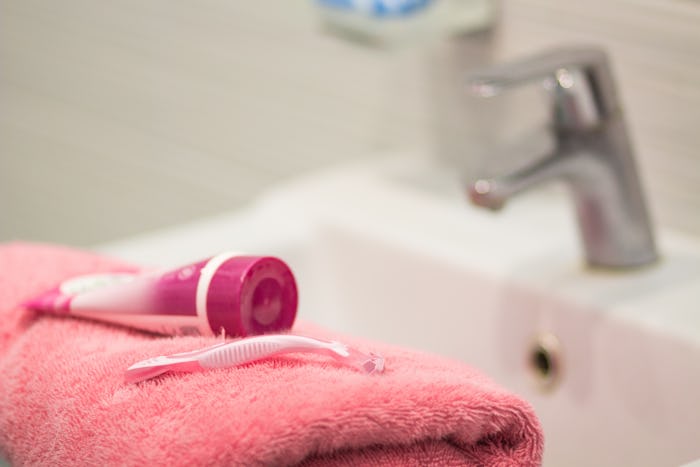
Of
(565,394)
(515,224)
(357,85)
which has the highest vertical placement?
(357,85)

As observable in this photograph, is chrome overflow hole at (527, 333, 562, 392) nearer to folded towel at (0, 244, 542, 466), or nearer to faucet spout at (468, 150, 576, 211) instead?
faucet spout at (468, 150, 576, 211)

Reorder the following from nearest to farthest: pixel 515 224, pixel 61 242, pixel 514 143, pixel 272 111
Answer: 1. pixel 514 143
2. pixel 515 224
3. pixel 272 111
4. pixel 61 242

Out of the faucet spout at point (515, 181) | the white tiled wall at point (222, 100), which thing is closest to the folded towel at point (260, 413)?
the faucet spout at point (515, 181)

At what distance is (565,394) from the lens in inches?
27.6

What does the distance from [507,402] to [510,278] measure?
12.3 inches

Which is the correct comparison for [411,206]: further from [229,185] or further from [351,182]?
[229,185]

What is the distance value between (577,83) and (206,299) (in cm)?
33

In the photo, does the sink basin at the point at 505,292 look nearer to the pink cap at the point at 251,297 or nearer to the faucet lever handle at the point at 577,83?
the faucet lever handle at the point at 577,83

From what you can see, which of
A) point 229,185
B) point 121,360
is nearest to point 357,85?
point 229,185

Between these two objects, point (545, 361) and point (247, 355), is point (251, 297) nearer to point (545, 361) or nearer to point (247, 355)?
point (247, 355)

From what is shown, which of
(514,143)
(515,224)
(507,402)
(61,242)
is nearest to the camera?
(507,402)

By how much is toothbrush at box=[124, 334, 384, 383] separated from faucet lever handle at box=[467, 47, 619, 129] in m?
0.29

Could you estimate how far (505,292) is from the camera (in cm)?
73

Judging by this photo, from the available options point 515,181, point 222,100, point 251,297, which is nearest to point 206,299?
point 251,297
